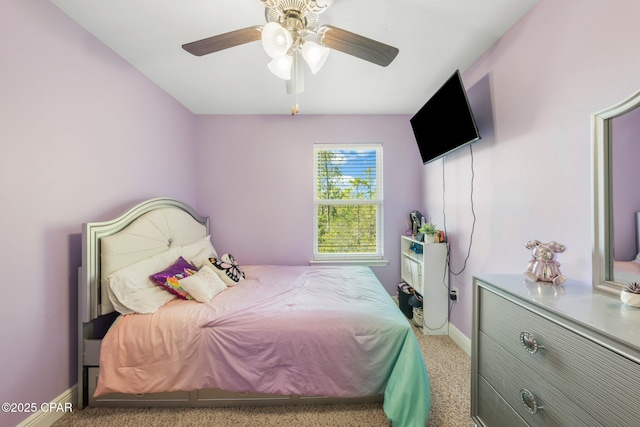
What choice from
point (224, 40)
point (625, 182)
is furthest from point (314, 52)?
point (625, 182)

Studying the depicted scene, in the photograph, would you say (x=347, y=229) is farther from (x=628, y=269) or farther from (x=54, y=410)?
(x=54, y=410)

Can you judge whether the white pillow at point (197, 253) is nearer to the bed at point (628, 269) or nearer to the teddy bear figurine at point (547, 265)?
the teddy bear figurine at point (547, 265)

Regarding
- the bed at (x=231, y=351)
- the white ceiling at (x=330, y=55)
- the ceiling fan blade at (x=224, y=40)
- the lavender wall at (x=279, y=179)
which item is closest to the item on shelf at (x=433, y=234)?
the lavender wall at (x=279, y=179)

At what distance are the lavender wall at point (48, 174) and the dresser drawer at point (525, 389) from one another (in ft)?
8.20

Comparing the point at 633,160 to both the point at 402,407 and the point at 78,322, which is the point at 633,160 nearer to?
the point at 402,407

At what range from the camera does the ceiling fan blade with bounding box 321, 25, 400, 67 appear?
1221 mm

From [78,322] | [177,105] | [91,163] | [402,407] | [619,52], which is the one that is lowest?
[402,407]

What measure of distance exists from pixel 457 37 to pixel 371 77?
72 centimetres

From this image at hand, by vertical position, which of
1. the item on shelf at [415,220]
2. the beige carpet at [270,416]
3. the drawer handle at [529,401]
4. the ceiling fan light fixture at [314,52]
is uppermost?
the ceiling fan light fixture at [314,52]

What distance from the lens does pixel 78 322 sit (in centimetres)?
154

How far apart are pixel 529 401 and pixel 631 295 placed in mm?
564

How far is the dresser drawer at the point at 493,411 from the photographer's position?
41.3 inches

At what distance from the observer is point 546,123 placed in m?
1.37

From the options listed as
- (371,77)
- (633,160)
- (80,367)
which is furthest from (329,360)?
(371,77)
